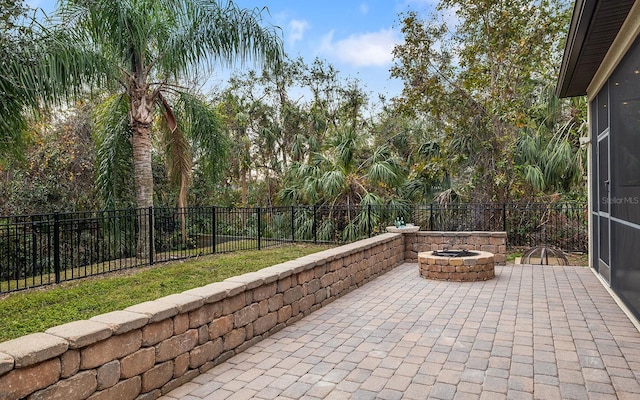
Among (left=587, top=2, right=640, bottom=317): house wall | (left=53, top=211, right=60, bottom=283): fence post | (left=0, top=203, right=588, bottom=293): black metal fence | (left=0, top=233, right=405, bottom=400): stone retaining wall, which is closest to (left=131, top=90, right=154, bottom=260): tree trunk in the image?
(left=0, top=203, right=588, bottom=293): black metal fence

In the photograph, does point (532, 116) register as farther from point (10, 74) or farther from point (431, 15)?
point (10, 74)

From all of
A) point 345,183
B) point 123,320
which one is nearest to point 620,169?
point 123,320

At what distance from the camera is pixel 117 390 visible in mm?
2494

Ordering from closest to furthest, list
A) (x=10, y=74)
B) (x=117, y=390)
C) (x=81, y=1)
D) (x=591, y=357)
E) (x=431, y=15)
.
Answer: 1. (x=117, y=390)
2. (x=591, y=357)
3. (x=10, y=74)
4. (x=81, y=1)
5. (x=431, y=15)

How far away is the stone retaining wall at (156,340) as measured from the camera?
2.11 meters

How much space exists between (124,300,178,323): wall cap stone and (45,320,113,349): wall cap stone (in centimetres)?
31

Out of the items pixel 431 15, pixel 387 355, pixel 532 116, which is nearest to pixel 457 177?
pixel 532 116

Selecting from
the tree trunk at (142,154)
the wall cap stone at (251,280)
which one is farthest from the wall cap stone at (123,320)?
the tree trunk at (142,154)

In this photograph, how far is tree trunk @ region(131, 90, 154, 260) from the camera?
28.6 feet

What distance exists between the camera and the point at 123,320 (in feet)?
8.41

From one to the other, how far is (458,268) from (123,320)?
539cm

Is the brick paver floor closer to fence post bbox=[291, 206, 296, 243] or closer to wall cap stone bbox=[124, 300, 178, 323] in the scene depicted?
wall cap stone bbox=[124, 300, 178, 323]

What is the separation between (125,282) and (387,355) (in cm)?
478

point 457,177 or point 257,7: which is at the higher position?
point 257,7
